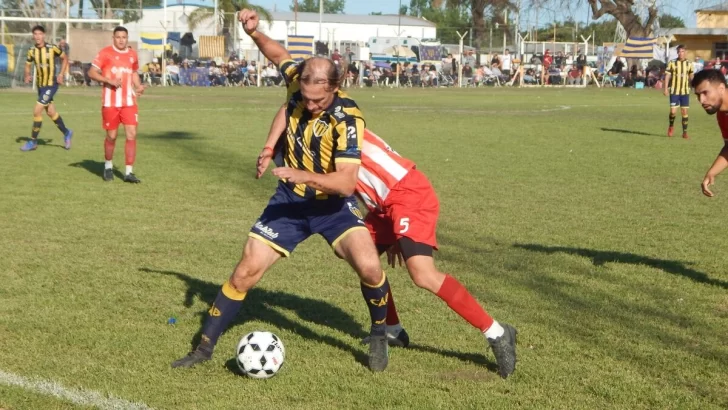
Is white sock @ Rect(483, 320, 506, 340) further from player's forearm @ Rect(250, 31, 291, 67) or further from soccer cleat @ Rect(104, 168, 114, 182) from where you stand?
soccer cleat @ Rect(104, 168, 114, 182)

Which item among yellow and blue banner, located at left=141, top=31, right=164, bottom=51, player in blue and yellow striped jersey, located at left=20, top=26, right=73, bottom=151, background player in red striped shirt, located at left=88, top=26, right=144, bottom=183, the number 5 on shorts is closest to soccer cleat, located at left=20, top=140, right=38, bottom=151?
player in blue and yellow striped jersey, located at left=20, top=26, right=73, bottom=151

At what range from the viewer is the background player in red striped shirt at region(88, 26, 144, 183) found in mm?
12648

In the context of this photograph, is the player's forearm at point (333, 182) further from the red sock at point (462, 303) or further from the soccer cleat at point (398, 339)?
the soccer cleat at point (398, 339)

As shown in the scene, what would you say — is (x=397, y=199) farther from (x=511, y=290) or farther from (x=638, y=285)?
(x=638, y=285)

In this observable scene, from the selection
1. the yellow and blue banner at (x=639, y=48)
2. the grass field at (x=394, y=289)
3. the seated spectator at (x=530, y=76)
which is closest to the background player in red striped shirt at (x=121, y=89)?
the grass field at (x=394, y=289)

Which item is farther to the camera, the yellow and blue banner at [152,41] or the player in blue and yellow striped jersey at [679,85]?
the yellow and blue banner at [152,41]

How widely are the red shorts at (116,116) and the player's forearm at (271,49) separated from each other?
7070 mm

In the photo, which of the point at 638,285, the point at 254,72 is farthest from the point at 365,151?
the point at 254,72

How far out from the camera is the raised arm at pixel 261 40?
19.2ft

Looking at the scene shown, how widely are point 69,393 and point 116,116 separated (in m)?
8.44

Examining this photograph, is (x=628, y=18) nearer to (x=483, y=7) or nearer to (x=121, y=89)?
(x=483, y=7)

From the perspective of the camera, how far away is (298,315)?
648cm

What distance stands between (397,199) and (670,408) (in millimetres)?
1846

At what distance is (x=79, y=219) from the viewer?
396 inches
